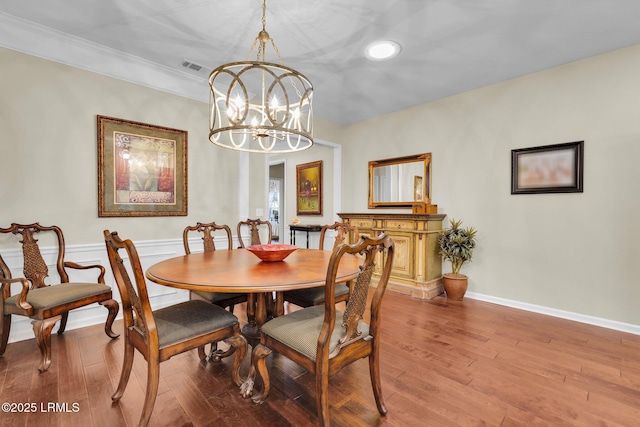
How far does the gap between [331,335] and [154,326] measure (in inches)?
34.8

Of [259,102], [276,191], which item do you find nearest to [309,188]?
[259,102]

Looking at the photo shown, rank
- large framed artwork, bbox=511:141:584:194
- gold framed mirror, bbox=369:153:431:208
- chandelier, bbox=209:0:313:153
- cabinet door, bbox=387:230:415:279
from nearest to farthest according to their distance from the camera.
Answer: chandelier, bbox=209:0:313:153, large framed artwork, bbox=511:141:584:194, cabinet door, bbox=387:230:415:279, gold framed mirror, bbox=369:153:431:208

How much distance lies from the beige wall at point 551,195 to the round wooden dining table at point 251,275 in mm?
2449

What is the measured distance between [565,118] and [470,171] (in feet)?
3.48

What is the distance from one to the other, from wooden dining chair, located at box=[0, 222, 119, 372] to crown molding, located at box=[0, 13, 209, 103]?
153 cm

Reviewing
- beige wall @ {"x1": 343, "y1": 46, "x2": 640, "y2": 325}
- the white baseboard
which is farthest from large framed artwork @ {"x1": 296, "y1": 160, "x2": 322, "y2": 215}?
the white baseboard

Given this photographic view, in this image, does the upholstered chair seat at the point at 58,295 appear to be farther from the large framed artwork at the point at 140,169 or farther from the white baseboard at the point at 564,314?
the white baseboard at the point at 564,314

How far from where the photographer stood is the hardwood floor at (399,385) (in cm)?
159

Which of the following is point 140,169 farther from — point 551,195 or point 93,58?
point 551,195

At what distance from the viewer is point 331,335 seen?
1.40 meters

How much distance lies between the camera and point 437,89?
3736 mm

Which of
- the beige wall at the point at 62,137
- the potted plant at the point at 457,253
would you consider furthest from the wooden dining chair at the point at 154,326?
the potted plant at the point at 457,253

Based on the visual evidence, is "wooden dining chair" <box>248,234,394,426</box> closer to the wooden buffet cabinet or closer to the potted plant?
the wooden buffet cabinet

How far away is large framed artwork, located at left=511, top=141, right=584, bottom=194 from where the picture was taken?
3.05 m
